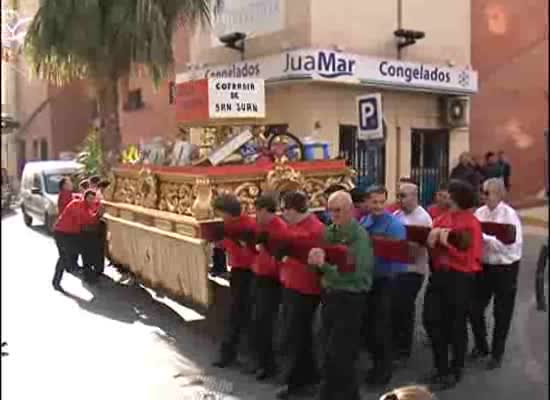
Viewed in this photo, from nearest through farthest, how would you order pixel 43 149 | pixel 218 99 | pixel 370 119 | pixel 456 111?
pixel 43 149, pixel 218 99, pixel 370 119, pixel 456 111

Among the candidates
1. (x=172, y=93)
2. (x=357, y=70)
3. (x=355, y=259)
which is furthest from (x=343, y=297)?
(x=357, y=70)

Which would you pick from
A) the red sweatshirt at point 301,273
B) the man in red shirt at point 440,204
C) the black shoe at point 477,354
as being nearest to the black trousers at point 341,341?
the red sweatshirt at point 301,273

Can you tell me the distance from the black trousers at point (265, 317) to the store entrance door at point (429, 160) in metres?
→ 0.63

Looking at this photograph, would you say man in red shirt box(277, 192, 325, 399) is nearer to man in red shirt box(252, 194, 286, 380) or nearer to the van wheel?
man in red shirt box(252, 194, 286, 380)

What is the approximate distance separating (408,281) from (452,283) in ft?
0.65

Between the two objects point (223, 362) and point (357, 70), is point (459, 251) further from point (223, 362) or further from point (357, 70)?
point (357, 70)

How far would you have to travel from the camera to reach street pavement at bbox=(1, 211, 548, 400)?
1.85 m

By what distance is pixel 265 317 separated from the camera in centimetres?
283

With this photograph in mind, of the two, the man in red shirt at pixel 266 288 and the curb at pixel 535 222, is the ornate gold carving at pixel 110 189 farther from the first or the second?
the curb at pixel 535 222

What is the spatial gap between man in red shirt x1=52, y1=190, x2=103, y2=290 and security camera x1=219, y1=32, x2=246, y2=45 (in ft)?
2.57

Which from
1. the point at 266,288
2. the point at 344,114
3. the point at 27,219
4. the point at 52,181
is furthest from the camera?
the point at 344,114

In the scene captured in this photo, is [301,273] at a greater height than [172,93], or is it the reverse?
[172,93]

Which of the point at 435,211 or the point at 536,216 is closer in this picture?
the point at 536,216

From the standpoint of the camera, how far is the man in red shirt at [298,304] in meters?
2.59
